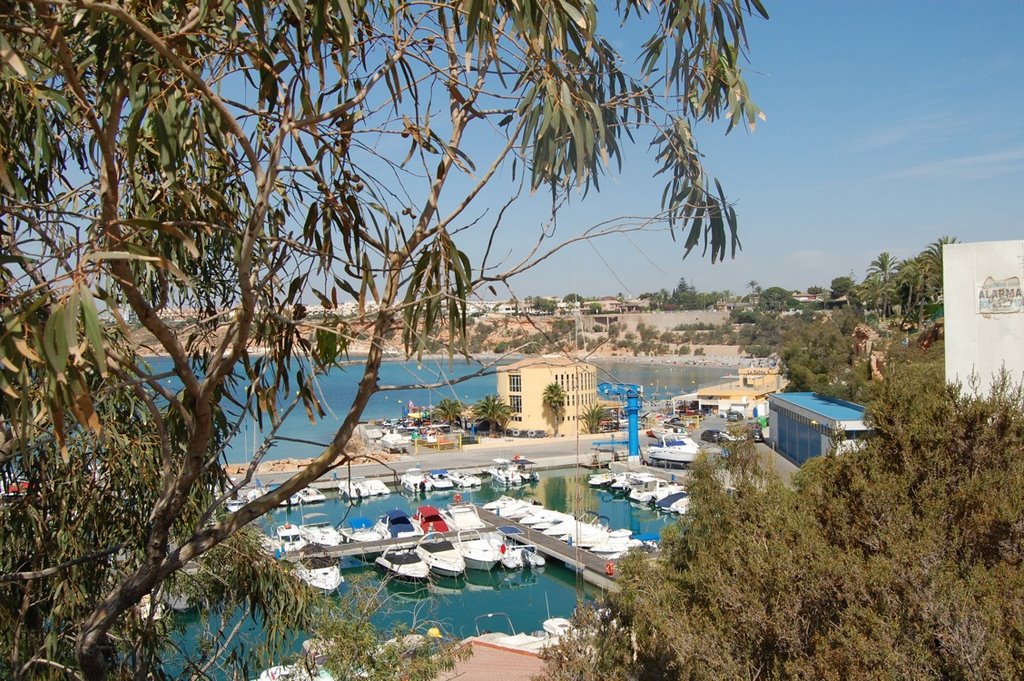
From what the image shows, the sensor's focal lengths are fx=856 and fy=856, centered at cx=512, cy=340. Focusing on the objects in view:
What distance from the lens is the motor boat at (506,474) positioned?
24.5 meters

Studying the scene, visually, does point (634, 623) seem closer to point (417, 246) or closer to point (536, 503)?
point (417, 246)

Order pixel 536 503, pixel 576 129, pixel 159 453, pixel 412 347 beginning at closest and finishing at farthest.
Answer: pixel 576 129
pixel 412 347
pixel 159 453
pixel 536 503

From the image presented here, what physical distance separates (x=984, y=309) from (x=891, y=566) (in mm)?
4928

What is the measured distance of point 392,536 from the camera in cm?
1752

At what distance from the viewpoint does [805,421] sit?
20.6m

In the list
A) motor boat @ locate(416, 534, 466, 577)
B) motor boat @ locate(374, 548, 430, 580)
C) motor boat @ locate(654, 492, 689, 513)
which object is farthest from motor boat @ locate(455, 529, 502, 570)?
motor boat @ locate(654, 492, 689, 513)

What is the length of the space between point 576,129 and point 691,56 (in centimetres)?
85

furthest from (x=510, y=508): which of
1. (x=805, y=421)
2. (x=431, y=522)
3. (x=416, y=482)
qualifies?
(x=805, y=421)

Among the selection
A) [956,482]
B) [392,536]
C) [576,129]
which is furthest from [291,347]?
[392,536]

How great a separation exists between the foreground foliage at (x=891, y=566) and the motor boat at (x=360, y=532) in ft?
40.5

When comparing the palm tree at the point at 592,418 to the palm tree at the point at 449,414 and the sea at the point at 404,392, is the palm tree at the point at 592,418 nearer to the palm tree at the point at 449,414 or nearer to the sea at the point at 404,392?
the sea at the point at 404,392

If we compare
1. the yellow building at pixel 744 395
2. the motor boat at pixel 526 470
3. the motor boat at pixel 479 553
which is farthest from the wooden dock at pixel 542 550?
the yellow building at pixel 744 395

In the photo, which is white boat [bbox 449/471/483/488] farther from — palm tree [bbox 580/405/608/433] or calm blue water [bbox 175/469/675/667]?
palm tree [bbox 580/405/608/433]

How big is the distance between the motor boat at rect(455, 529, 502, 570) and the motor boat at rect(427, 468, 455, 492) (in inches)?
284
